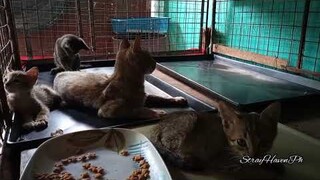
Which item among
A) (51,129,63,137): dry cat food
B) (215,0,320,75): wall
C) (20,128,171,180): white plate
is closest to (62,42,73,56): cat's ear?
(51,129,63,137): dry cat food

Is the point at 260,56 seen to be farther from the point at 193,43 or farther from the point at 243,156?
the point at 243,156

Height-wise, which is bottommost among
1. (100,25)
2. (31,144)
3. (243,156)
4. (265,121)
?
(31,144)

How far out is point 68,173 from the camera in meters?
1.21

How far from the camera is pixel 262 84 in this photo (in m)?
2.71

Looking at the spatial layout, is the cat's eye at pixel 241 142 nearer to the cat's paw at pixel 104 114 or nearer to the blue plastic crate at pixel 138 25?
the cat's paw at pixel 104 114

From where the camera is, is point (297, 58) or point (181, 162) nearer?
point (181, 162)

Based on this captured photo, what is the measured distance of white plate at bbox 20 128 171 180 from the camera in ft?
3.96

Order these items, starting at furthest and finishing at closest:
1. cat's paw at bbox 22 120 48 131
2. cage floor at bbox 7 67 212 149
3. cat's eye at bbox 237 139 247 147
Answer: cat's paw at bbox 22 120 48 131
cage floor at bbox 7 67 212 149
cat's eye at bbox 237 139 247 147

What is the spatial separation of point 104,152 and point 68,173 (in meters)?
0.22

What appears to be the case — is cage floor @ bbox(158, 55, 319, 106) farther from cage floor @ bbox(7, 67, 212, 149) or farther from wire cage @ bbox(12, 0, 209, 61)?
wire cage @ bbox(12, 0, 209, 61)

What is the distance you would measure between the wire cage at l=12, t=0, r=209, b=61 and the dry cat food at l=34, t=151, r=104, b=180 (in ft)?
8.47

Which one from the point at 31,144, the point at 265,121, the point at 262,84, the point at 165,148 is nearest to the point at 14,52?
the point at 31,144

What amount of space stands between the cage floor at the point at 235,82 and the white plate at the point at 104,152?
3.40ft

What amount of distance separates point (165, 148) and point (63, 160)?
1.52 feet
